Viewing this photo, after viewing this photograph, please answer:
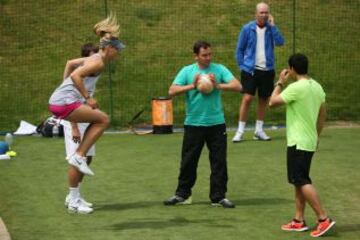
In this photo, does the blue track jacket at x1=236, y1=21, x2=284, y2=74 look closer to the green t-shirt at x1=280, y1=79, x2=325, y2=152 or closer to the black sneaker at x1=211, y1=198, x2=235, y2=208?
the black sneaker at x1=211, y1=198, x2=235, y2=208

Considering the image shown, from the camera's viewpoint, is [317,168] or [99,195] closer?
[99,195]

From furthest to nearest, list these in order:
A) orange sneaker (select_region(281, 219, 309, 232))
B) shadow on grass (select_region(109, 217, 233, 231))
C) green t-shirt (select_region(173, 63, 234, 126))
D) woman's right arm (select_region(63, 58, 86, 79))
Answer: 1. green t-shirt (select_region(173, 63, 234, 126))
2. woman's right arm (select_region(63, 58, 86, 79))
3. shadow on grass (select_region(109, 217, 233, 231))
4. orange sneaker (select_region(281, 219, 309, 232))

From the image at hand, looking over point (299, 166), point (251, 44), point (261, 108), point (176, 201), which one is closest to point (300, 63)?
point (299, 166)

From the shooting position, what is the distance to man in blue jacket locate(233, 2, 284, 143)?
547 inches

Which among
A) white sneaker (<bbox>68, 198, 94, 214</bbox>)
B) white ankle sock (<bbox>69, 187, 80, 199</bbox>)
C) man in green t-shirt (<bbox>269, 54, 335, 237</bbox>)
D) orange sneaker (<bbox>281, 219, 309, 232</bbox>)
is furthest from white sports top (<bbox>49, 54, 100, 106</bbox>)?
orange sneaker (<bbox>281, 219, 309, 232</bbox>)

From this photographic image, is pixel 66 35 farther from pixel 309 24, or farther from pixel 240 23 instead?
pixel 309 24

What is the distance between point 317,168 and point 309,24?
8.68 meters

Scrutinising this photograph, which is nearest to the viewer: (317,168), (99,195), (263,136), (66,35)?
(99,195)

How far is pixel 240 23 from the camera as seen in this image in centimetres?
2044

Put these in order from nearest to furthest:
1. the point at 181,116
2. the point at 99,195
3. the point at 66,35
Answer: the point at 99,195, the point at 181,116, the point at 66,35

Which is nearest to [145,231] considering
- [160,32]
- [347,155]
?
[347,155]

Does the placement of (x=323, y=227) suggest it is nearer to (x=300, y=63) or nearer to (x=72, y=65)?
(x=300, y=63)

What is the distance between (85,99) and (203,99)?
4.35ft

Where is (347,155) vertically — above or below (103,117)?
below
